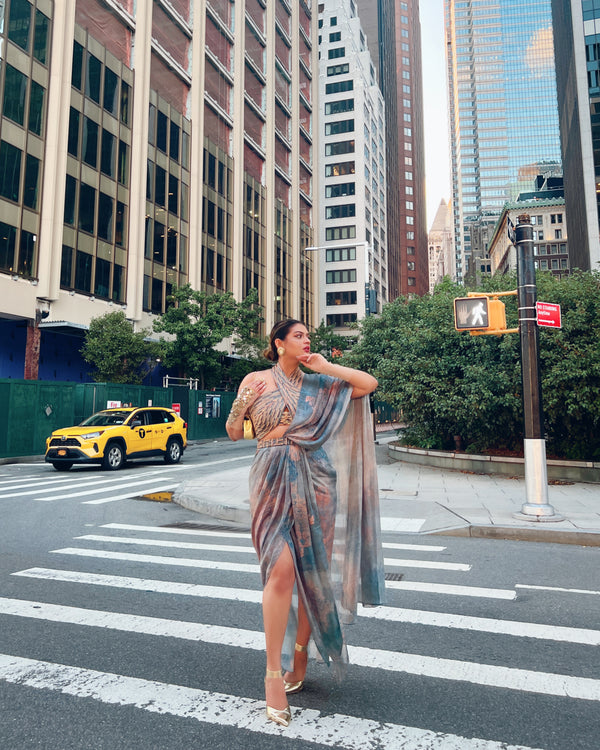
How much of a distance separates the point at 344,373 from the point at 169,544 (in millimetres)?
4883

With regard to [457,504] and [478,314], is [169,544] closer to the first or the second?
[457,504]

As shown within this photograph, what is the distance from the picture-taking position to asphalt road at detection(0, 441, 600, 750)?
2689 mm

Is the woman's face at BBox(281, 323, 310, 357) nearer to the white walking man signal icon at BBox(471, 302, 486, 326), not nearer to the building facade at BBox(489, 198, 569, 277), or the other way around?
the white walking man signal icon at BBox(471, 302, 486, 326)

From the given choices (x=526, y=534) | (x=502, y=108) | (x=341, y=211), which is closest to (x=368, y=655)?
(x=526, y=534)

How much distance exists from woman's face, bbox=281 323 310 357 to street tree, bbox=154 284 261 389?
27465 mm

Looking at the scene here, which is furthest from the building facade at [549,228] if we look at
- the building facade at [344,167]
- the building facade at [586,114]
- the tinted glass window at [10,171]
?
the tinted glass window at [10,171]

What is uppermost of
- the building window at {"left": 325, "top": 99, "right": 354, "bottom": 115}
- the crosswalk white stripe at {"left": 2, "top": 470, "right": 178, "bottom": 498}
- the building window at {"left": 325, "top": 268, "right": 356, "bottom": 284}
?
the building window at {"left": 325, "top": 99, "right": 354, "bottom": 115}

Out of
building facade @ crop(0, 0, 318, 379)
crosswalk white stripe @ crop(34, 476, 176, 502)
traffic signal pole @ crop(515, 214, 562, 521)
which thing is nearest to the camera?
traffic signal pole @ crop(515, 214, 562, 521)

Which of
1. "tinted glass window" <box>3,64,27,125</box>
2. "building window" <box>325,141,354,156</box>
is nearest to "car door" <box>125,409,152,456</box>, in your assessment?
"tinted glass window" <box>3,64,27,125</box>

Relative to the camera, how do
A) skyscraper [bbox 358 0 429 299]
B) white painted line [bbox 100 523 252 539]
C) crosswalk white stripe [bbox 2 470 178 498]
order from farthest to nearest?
→ skyscraper [bbox 358 0 429 299]
crosswalk white stripe [bbox 2 470 178 498]
white painted line [bbox 100 523 252 539]

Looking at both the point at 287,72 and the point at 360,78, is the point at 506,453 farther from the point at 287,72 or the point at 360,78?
the point at 360,78

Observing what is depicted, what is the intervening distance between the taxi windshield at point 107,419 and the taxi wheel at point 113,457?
2.27ft

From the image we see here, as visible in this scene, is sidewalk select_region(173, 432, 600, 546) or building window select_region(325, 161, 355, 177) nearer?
sidewalk select_region(173, 432, 600, 546)

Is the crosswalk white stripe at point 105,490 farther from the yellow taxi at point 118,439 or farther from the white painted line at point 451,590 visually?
the white painted line at point 451,590
